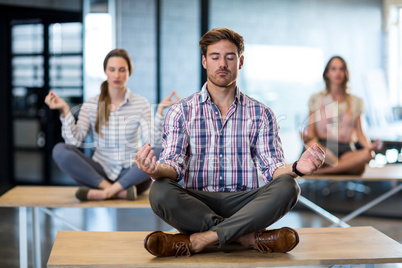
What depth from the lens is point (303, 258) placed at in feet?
6.17

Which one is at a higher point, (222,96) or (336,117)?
(222,96)

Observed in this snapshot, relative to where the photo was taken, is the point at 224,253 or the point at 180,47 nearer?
the point at 224,253

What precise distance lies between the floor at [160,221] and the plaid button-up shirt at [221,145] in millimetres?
1670

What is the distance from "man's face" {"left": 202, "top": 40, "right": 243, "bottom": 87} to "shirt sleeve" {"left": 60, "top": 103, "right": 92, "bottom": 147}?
1.15 metres

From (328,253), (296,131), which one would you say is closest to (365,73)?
(296,131)

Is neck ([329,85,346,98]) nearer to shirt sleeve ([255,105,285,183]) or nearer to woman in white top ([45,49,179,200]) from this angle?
woman in white top ([45,49,179,200])

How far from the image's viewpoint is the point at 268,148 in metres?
2.23

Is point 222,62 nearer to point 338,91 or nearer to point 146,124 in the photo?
point 146,124

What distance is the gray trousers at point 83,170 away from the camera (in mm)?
2980

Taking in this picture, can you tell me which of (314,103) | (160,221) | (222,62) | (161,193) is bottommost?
(160,221)

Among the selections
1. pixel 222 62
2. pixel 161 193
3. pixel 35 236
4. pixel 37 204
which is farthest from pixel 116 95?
pixel 161 193

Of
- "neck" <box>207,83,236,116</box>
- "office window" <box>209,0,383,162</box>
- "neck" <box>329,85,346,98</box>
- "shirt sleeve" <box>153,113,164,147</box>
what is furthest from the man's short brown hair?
"office window" <box>209,0,383,162</box>

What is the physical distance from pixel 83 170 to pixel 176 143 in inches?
39.5

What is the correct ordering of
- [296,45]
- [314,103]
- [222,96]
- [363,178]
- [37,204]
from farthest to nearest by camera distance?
1. [296,45]
2. [314,103]
3. [363,178]
4. [37,204]
5. [222,96]
